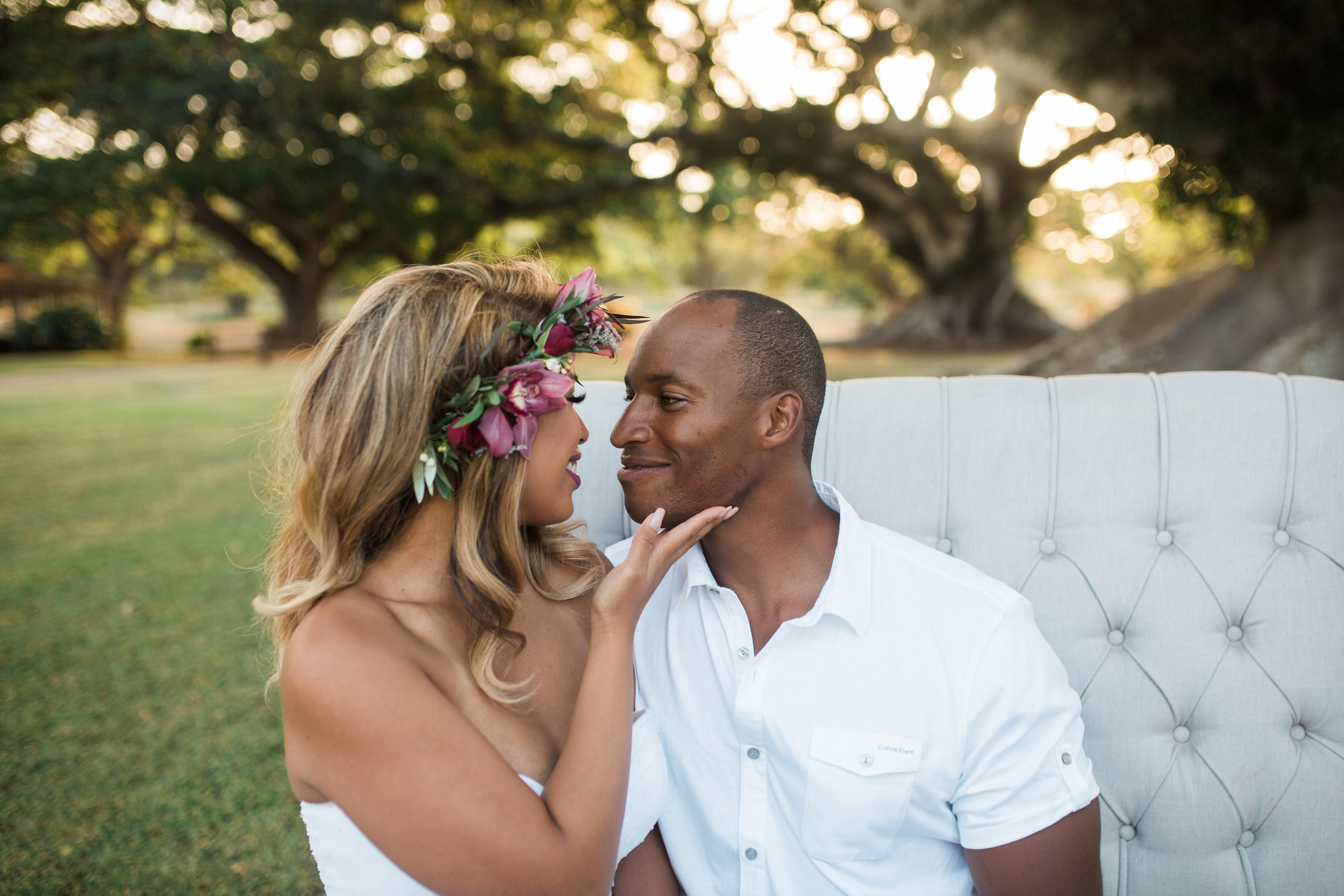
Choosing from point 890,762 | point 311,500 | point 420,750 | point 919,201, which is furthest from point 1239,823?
point 919,201

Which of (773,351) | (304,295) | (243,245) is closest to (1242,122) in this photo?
(773,351)

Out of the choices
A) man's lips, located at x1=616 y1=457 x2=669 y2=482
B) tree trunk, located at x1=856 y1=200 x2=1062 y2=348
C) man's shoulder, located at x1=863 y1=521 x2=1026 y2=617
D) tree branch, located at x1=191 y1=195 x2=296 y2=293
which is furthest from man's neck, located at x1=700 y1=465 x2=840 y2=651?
tree branch, located at x1=191 y1=195 x2=296 y2=293

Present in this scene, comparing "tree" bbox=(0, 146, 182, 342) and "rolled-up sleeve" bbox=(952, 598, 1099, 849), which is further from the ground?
"tree" bbox=(0, 146, 182, 342)

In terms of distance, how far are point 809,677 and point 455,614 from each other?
89 centimetres

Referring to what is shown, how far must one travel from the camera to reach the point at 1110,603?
2.39 m

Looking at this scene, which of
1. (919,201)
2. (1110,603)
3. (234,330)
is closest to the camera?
(1110,603)

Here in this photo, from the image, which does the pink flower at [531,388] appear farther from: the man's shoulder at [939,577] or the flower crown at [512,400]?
the man's shoulder at [939,577]

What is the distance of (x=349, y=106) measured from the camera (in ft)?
55.9

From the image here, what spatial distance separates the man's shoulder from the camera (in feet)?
6.59

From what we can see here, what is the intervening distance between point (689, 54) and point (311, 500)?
46.7 ft

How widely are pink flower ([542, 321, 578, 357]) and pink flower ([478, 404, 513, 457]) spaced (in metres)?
0.23

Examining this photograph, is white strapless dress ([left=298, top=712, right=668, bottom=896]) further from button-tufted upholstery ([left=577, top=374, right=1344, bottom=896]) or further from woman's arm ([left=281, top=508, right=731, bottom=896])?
button-tufted upholstery ([left=577, top=374, right=1344, bottom=896])

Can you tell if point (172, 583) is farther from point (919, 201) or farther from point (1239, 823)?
point (919, 201)

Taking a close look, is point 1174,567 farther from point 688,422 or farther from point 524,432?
point 524,432
